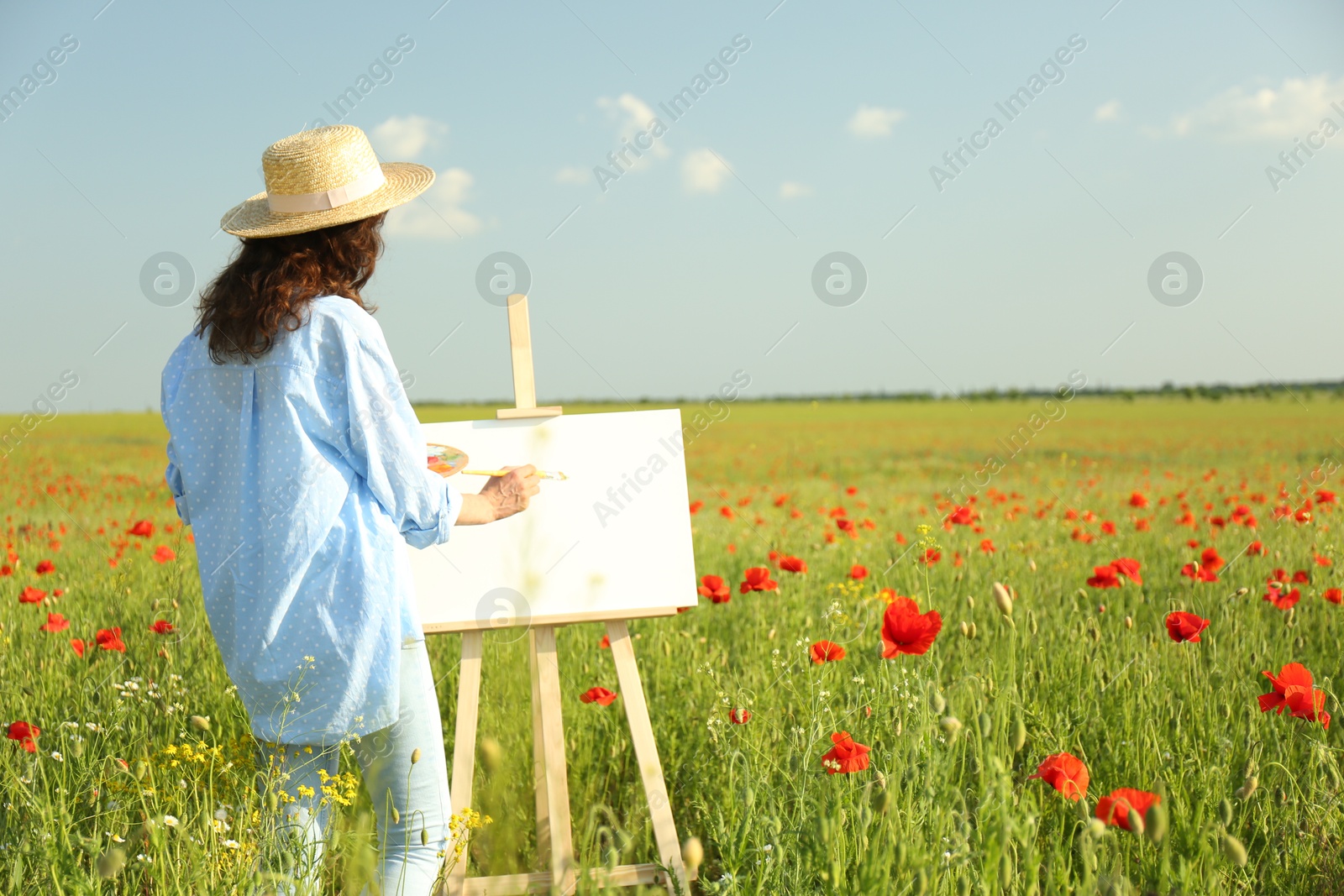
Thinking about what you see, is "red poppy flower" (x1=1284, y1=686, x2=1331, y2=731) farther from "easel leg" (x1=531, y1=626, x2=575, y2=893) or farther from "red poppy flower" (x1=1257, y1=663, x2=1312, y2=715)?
"easel leg" (x1=531, y1=626, x2=575, y2=893)

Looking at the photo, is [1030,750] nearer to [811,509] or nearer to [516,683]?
[516,683]

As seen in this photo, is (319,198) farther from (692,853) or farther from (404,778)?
(692,853)

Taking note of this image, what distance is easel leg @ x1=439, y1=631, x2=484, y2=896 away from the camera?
225 centimetres

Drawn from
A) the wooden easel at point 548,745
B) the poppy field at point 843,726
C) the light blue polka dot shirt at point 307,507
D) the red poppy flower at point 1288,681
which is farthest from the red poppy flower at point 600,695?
the red poppy flower at point 1288,681

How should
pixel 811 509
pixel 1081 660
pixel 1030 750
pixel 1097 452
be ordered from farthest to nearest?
pixel 1097 452
pixel 811 509
pixel 1081 660
pixel 1030 750

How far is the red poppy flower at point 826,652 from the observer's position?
221cm

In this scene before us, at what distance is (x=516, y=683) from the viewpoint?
156 cm

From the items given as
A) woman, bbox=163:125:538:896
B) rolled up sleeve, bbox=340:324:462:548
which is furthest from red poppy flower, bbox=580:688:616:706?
rolled up sleeve, bbox=340:324:462:548

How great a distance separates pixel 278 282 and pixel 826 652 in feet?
5.00

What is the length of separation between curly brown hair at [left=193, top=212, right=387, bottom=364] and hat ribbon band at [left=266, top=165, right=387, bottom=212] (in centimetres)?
5

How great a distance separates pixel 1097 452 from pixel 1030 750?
1578 cm

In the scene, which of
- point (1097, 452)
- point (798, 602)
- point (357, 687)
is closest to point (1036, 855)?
point (357, 687)

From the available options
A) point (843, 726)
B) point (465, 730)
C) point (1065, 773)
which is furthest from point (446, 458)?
point (1065, 773)

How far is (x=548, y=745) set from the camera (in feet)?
7.65
